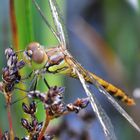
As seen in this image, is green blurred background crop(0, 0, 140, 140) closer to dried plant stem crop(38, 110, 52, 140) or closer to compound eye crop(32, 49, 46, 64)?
compound eye crop(32, 49, 46, 64)

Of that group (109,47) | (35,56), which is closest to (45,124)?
(35,56)

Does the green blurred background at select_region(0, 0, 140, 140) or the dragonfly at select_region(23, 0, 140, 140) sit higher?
the green blurred background at select_region(0, 0, 140, 140)

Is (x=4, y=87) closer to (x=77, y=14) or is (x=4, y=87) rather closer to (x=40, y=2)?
(x=40, y=2)

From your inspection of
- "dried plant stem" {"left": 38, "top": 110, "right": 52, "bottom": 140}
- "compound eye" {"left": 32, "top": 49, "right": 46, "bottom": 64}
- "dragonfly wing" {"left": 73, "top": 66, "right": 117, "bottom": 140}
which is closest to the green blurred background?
"compound eye" {"left": 32, "top": 49, "right": 46, "bottom": 64}

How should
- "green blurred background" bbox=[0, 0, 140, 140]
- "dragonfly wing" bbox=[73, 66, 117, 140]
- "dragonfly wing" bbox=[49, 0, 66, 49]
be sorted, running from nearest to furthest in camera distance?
"dragonfly wing" bbox=[73, 66, 117, 140] → "dragonfly wing" bbox=[49, 0, 66, 49] → "green blurred background" bbox=[0, 0, 140, 140]

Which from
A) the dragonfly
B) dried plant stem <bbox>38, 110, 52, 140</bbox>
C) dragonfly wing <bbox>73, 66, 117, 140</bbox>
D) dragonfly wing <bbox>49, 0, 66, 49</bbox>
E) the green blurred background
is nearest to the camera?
dried plant stem <bbox>38, 110, 52, 140</bbox>

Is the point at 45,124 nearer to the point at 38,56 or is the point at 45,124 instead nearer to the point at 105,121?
the point at 105,121

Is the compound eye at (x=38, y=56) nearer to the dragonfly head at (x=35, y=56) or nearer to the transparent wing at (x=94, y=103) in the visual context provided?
the dragonfly head at (x=35, y=56)

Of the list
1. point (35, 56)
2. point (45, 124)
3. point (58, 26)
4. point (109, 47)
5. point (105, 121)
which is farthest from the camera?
point (109, 47)

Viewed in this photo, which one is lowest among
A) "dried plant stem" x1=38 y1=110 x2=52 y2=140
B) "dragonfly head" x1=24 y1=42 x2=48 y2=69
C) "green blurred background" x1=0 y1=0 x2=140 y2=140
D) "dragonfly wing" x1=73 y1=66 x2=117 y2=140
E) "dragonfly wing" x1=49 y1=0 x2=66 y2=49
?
"dried plant stem" x1=38 y1=110 x2=52 y2=140
